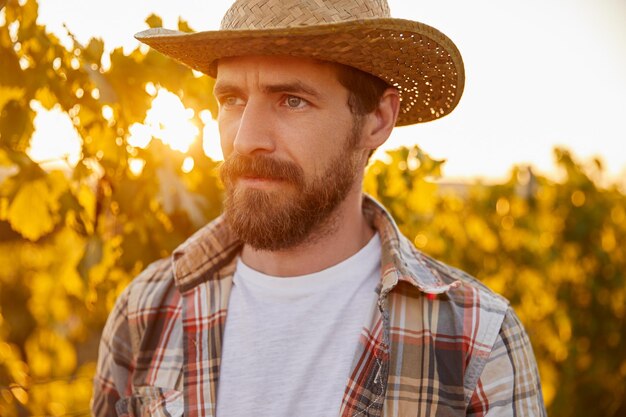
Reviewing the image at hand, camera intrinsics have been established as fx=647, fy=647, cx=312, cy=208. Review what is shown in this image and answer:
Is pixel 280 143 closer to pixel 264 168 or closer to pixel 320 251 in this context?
pixel 264 168

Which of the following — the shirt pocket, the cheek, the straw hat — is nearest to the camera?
the straw hat

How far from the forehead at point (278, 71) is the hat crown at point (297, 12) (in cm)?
12

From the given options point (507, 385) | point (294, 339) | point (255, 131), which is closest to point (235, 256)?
point (294, 339)

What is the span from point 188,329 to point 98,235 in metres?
0.61

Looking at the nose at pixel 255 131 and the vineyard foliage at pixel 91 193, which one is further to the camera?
the vineyard foliage at pixel 91 193

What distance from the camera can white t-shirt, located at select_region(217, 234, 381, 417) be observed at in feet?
6.67

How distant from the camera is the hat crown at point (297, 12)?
196 centimetres

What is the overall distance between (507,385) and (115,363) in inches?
50.8

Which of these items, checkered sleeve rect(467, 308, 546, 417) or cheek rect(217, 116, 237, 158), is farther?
cheek rect(217, 116, 237, 158)

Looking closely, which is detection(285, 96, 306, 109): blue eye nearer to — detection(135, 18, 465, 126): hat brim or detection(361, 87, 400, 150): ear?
detection(135, 18, 465, 126): hat brim

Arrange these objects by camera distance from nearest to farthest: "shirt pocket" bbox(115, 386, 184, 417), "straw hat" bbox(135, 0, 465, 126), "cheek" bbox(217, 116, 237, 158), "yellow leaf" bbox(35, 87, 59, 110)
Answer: "straw hat" bbox(135, 0, 465, 126) < "shirt pocket" bbox(115, 386, 184, 417) < "cheek" bbox(217, 116, 237, 158) < "yellow leaf" bbox(35, 87, 59, 110)

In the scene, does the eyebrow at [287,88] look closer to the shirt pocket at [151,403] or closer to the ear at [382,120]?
the ear at [382,120]

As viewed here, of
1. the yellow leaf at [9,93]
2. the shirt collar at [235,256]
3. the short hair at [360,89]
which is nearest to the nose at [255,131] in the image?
the short hair at [360,89]

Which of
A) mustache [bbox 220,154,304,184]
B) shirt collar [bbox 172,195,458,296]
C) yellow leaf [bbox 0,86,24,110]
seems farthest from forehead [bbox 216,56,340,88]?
yellow leaf [bbox 0,86,24,110]
